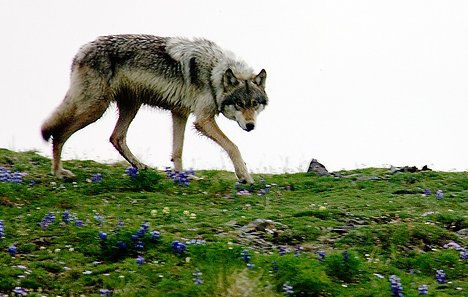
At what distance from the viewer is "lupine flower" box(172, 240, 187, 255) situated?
8.12 meters

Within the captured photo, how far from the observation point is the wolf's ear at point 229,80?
13.5 meters

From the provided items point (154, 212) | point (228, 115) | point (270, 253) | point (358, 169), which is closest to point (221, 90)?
point (228, 115)

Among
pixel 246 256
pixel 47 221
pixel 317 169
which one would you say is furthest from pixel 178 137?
pixel 246 256

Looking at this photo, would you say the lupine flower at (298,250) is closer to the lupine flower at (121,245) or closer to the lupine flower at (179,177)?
the lupine flower at (121,245)

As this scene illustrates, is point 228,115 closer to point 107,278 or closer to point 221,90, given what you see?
point 221,90

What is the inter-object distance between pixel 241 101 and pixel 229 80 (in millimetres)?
367

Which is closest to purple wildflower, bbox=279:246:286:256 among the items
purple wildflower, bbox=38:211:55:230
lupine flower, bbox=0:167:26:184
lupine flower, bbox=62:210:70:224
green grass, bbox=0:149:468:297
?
green grass, bbox=0:149:468:297

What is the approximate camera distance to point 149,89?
13656 mm

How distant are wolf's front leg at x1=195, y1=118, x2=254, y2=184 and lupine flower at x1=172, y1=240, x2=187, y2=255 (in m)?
4.70

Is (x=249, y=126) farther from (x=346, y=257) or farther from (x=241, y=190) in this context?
(x=346, y=257)

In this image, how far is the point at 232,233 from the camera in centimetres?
912

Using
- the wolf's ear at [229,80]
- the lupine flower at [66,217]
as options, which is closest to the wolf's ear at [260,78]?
the wolf's ear at [229,80]

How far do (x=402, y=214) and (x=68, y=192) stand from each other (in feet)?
13.5

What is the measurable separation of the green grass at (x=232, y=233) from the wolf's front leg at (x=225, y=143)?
0.32 meters
